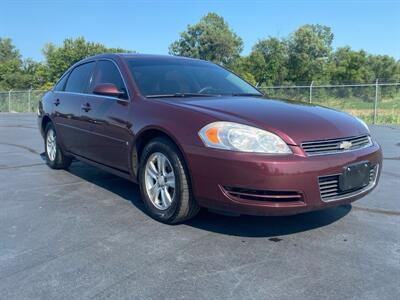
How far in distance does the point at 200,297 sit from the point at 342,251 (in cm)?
129

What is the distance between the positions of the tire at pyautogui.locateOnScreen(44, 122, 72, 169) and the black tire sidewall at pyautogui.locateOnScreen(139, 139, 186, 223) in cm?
258

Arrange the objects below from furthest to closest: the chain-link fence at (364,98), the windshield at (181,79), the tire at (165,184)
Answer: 1. the chain-link fence at (364,98)
2. the windshield at (181,79)
3. the tire at (165,184)

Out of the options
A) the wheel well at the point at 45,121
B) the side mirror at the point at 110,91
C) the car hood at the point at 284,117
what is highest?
the side mirror at the point at 110,91

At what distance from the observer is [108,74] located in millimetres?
4984

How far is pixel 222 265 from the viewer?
9.80 feet

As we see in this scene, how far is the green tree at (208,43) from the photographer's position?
63.9 metres

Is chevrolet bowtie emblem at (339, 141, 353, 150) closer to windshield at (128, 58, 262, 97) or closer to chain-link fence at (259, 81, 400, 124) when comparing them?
windshield at (128, 58, 262, 97)

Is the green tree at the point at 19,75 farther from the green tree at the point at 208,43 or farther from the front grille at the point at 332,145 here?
the front grille at the point at 332,145

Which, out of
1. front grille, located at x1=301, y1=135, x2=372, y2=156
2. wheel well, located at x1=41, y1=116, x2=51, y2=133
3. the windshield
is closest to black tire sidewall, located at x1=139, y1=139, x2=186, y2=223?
the windshield

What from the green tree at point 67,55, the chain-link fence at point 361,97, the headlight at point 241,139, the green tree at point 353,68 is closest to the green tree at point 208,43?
the green tree at point 67,55

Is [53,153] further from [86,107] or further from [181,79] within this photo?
[181,79]

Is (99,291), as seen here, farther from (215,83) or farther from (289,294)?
(215,83)

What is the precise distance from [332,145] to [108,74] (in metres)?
2.72

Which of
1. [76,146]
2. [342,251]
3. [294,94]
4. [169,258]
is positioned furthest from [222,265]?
[294,94]
